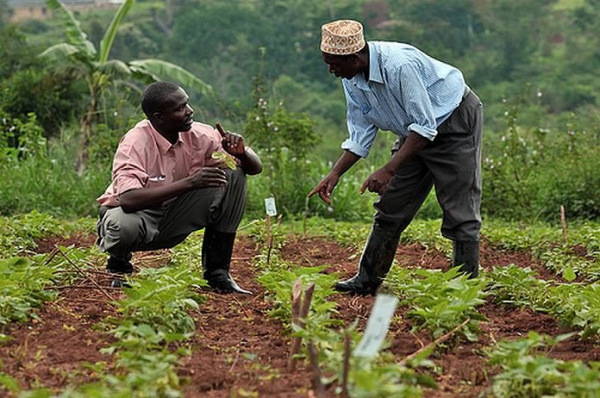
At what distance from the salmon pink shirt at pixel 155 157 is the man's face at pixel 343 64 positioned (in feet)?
2.54

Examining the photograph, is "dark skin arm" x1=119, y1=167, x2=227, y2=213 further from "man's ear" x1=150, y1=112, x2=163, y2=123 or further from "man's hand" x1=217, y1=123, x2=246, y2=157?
"man's ear" x1=150, y1=112, x2=163, y2=123

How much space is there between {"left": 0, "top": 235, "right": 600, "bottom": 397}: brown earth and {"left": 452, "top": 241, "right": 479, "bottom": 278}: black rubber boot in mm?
235

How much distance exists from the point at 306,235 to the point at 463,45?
29.5 m

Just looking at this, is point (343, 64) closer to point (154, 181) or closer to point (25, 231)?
point (154, 181)

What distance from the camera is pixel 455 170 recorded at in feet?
16.8

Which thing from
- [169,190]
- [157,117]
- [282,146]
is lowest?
[282,146]

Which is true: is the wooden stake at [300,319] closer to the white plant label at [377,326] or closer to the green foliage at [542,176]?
the white plant label at [377,326]

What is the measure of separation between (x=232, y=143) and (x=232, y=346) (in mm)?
1327

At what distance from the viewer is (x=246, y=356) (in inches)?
144

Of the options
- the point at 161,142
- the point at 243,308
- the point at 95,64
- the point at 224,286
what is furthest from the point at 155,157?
the point at 95,64

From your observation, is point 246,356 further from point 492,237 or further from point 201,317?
point 492,237

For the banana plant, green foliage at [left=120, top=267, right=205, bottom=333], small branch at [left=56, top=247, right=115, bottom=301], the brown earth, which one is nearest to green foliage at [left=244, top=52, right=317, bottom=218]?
the banana plant

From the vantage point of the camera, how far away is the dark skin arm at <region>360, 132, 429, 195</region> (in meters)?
4.76

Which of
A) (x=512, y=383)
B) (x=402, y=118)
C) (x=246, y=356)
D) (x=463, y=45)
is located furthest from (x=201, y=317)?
(x=463, y=45)
